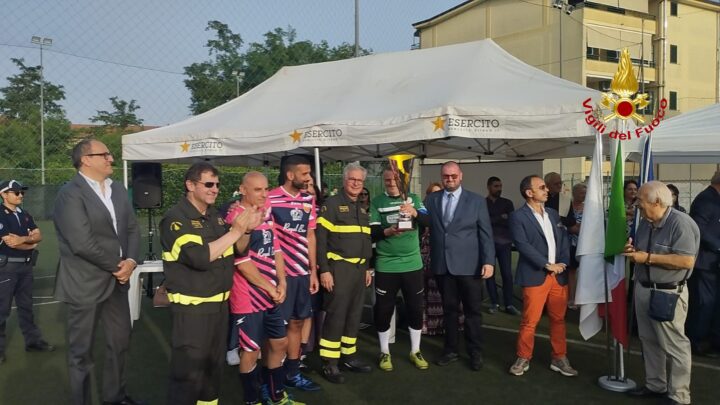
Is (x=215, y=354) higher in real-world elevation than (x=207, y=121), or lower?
lower

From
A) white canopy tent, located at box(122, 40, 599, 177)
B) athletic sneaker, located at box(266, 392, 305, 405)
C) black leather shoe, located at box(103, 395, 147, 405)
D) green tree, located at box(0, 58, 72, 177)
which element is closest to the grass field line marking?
white canopy tent, located at box(122, 40, 599, 177)

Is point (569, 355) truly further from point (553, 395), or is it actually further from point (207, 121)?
point (207, 121)

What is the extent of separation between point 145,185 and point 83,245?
480cm

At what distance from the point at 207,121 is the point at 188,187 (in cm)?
442

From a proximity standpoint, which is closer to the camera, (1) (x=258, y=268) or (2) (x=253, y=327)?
(2) (x=253, y=327)

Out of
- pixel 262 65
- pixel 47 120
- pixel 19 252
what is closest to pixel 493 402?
pixel 19 252

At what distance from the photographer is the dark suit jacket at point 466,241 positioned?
4.98 meters

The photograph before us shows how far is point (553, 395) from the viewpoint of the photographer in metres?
4.40

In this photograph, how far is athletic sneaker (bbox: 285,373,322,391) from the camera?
451cm

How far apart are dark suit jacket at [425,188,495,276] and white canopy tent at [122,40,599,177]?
2.34 feet

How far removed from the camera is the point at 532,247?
15.5ft

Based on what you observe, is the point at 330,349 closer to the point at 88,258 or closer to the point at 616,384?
the point at 88,258

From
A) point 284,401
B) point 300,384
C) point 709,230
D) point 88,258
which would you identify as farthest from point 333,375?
point 709,230

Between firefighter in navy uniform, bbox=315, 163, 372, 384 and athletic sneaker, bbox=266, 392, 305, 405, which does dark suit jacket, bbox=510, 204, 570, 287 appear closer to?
firefighter in navy uniform, bbox=315, 163, 372, 384
